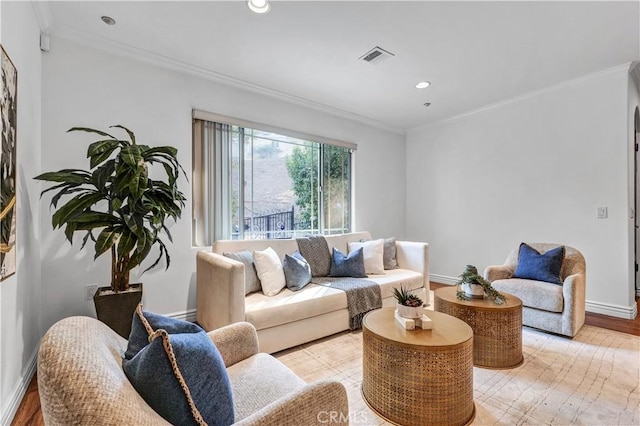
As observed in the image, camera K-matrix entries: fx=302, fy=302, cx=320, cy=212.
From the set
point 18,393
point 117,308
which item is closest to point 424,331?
point 117,308

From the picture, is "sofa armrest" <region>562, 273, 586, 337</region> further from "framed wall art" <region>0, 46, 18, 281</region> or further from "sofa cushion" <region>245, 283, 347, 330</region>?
"framed wall art" <region>0, 46, 18, 281</region>

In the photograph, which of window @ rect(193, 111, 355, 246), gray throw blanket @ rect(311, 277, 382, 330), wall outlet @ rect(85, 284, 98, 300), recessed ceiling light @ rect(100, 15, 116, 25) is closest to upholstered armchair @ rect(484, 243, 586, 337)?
gray throw blanket @ rect(311, 277, 382, 330)

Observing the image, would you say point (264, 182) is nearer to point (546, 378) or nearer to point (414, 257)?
point (414, 257)

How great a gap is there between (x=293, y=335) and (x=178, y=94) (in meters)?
2.49

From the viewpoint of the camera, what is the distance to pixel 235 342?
147cm

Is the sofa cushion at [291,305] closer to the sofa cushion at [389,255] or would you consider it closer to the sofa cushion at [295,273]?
the sofa cushion at [295,273]

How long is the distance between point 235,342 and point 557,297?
2734 mm

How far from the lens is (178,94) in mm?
2938

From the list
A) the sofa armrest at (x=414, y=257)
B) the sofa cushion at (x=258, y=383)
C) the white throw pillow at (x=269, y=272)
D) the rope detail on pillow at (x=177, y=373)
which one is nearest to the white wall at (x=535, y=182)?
the sofa armrest at (x=414, y=257)

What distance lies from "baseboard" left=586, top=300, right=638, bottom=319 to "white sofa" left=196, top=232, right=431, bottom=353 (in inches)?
82.2

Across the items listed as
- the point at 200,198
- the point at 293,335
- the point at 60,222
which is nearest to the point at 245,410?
the point at 293,335

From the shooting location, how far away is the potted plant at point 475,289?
2.30 m

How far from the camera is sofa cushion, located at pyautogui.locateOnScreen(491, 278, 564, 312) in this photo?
2.64 m

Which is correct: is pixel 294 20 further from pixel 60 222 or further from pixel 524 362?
pixel 524 362
